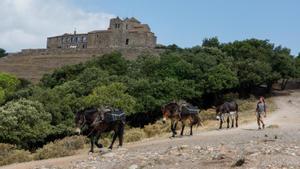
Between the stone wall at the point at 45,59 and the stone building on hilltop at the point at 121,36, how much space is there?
786cm

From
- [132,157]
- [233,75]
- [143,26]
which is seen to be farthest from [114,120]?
[143,26]

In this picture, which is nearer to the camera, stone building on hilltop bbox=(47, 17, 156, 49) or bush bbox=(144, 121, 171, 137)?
bush bbox=(144, 121, 171, 137)

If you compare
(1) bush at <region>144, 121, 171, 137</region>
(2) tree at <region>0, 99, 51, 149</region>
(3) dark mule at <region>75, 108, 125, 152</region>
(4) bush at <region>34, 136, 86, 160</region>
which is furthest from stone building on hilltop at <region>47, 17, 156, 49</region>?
(3) dark mule at <region>75, 108, 125, 152</region>

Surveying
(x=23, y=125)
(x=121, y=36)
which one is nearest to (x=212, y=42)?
(x=121, y=36)

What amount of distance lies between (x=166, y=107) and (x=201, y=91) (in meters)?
36.1

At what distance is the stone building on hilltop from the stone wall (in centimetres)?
786

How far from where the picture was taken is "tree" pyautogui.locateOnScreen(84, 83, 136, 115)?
153 feet

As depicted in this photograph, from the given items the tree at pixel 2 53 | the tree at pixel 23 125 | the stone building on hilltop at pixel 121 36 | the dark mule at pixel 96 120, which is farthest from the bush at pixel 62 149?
the tree at pixel 2 53

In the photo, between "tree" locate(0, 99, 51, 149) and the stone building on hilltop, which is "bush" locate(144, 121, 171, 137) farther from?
the stone building on hilltop

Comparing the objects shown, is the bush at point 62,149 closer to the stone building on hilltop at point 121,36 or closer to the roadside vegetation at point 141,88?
the roadside vegetation at point 141,88

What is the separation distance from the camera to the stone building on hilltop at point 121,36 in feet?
387

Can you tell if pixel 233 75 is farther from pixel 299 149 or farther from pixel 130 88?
pixel 299 149

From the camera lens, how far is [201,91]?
59.4m

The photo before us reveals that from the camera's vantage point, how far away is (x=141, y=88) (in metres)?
53.2
